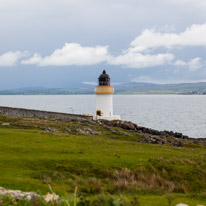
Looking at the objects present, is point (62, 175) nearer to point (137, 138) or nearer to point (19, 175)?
point (19, 175)

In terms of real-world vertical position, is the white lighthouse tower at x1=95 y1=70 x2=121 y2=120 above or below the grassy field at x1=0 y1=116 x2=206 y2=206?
above

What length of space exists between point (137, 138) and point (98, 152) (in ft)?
52.3

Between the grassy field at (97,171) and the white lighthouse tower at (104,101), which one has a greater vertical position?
the white lighthouse tower at (104,101)

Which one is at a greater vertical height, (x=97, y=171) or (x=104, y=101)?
(x=104, y=101)

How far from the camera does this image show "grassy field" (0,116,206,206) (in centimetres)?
1305

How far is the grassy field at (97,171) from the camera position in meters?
13.0

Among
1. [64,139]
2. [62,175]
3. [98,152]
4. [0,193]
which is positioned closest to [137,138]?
[64,139]

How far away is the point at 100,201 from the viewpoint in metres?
9.01

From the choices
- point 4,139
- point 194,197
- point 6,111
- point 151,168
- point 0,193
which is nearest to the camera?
point 0,193

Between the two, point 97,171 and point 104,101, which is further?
point 104,101

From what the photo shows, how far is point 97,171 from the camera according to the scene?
17.3 metres

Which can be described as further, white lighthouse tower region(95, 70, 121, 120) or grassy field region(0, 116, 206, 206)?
white lighthouse tower region(95, 70, 121, 120)

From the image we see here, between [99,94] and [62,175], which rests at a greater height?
[99,94]

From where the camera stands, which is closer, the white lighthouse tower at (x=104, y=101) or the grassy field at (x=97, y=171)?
the grassy field at (x=97, y=171)
